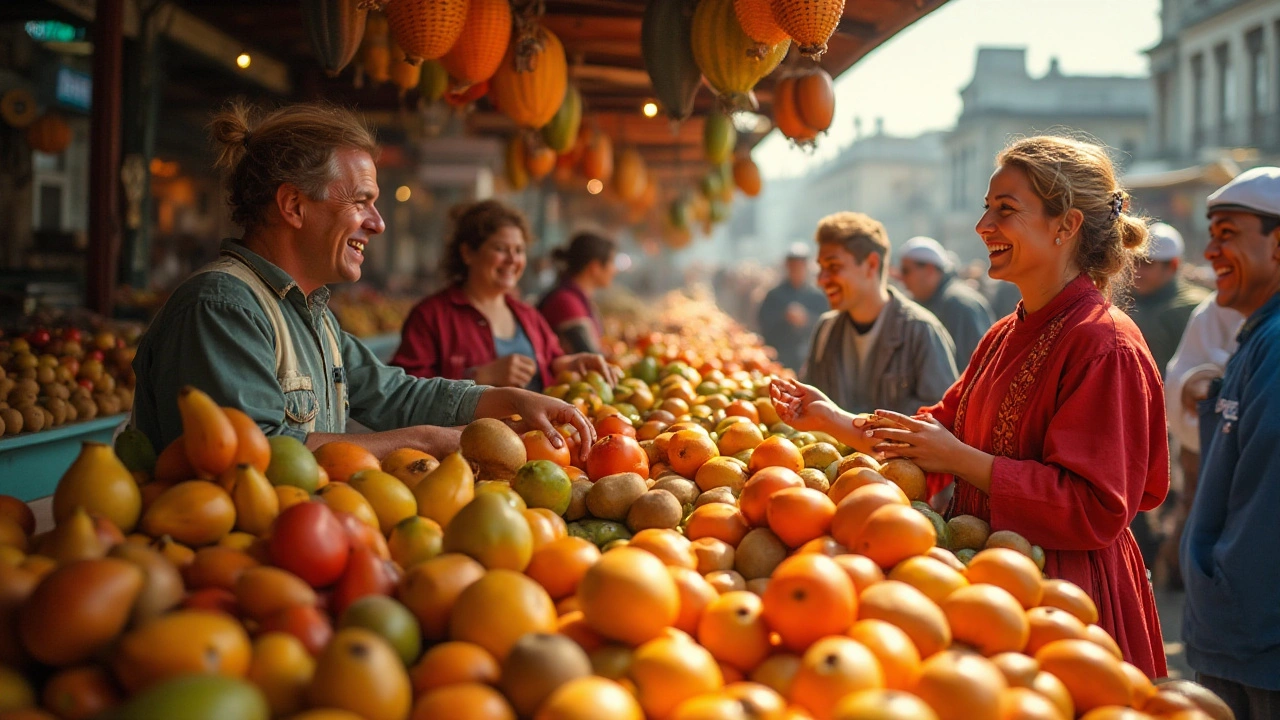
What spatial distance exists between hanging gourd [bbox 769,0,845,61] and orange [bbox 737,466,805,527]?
150 cm

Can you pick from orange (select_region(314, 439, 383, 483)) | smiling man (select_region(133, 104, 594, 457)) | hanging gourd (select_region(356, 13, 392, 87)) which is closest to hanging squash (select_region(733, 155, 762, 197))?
hanging gourd (select_region(356, 13, 392, 87))

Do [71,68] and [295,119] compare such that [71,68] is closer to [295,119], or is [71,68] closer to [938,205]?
[295,119]

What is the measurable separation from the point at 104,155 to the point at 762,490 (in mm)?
5160

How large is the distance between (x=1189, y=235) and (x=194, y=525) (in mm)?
32145

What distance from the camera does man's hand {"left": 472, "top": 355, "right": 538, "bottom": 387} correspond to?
4031 millimetres

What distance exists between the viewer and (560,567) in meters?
1.63

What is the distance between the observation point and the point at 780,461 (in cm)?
239

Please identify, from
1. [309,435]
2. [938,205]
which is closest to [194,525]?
[309,435]

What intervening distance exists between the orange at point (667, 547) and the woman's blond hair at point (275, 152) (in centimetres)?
139

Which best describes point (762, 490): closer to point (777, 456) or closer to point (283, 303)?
point (777, 456)

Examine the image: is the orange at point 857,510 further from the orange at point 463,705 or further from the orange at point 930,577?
the orange at point 463,705

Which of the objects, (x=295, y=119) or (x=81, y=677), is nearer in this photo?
(x=81, y=677)

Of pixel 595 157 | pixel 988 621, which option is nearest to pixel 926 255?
pixel 595 157

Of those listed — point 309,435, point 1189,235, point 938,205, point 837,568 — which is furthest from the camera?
point 938,205
